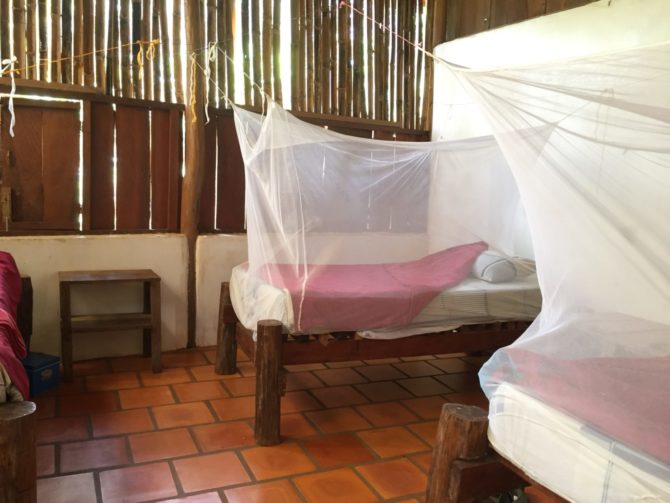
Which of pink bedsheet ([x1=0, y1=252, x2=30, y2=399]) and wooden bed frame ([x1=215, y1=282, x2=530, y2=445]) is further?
wooden bed frame ([x1=215, y1=282, x2=530, y2=445])

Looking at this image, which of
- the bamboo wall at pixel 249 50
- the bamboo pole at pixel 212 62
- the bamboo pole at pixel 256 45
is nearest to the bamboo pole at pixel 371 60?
the bamboo wall at pixel 249 50

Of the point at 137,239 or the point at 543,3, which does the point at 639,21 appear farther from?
the point at 137,239

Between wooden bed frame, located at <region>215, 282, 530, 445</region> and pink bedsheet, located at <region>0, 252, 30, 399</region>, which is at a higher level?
pink bedsheet, located at <region>0, 252, 30, 399</region>

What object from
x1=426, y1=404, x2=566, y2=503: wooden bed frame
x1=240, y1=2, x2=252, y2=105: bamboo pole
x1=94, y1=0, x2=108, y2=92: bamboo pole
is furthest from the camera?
x1=240, y1=2, x2=252, y2=105: bamboo pole

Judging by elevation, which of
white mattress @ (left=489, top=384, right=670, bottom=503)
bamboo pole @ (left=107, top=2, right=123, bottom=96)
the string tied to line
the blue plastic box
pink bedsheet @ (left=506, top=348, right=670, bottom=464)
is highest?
bamboo pole @ (left=107, top=2, right=123, bottom=96)

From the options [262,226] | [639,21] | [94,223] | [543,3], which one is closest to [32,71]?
[94,223]

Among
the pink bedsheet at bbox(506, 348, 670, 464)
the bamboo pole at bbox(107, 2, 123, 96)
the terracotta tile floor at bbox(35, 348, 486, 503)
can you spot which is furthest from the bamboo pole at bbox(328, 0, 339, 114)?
the pink bedsheet at bbox(506, 348, 670, 464)

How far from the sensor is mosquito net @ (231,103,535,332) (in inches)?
107

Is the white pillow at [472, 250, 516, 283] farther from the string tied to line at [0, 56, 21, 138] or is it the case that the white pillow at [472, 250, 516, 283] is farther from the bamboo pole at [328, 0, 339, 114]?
the string tied to line at [0, 56, 21, 138]

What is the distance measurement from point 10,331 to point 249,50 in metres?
2.56

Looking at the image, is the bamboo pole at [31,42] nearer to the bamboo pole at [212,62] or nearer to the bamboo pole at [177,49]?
the bamboo pole at [177,49]

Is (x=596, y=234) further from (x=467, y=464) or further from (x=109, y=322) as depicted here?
(x=109, y=322)

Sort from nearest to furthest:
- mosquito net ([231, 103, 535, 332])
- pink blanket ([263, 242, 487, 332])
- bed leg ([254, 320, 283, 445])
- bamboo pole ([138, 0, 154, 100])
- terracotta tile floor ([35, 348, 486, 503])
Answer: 1. terracotta tile floor ([35, 348, 486, 503])
2. bed leg ([254, 320, 283, 445])
3. pink blanket ([263, 242, 487, 332])
4. mosquito net ([231, 103, 535, 332])
5. bamboo pole ([138, 0, 154, 100])

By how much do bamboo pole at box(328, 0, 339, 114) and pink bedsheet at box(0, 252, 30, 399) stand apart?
241cm
